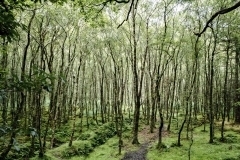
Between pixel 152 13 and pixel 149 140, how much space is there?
50.8ft

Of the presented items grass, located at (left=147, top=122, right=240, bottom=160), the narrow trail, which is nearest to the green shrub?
the narrow trail

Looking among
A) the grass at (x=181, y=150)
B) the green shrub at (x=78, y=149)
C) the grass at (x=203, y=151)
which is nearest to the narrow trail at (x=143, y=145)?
the grass at (x=181, y=150)

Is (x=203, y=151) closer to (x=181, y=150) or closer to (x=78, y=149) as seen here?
(x=181, y=150)

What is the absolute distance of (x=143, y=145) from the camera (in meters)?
30.3

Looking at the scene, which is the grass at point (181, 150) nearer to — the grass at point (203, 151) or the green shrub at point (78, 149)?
the grass at point (203, 151)

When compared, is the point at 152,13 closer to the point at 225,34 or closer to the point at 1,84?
the point at 225,34

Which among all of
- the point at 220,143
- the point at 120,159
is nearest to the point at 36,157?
the point at 120,159

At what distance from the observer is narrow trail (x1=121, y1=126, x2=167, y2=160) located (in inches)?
1000

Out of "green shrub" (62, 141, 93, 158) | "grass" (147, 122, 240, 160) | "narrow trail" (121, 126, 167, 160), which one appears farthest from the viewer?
"green shrub" (62, 141, 93, 158)

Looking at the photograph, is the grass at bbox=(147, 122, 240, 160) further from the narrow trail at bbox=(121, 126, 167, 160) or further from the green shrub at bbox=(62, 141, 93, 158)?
the green shrub at bbox=(62, 141, 93, 158)

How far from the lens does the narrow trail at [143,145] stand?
25406 mm

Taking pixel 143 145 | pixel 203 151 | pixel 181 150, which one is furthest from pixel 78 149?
pixel 203 151

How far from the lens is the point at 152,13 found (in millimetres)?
32125

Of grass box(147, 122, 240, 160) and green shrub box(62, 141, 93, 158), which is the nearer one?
grass box(147, 122, 240, 160)
